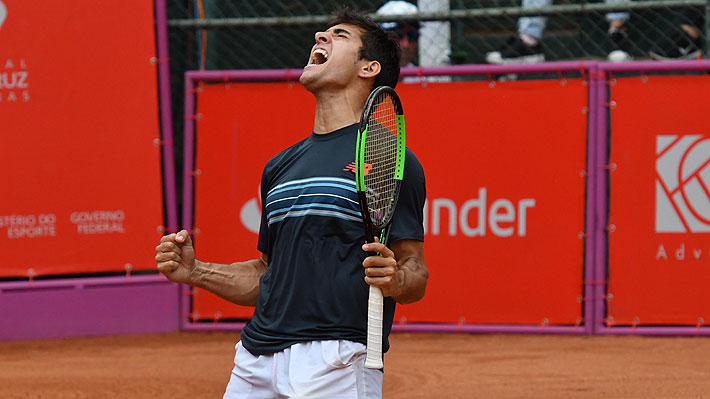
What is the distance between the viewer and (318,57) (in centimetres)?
330

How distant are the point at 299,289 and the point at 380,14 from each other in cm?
457

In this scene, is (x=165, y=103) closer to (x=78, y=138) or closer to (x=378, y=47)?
(x=78, y=138)

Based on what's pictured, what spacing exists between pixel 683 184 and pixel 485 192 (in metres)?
1.29

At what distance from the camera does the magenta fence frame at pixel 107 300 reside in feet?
21.5

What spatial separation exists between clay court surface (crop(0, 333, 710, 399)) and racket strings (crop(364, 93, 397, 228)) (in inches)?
89.2

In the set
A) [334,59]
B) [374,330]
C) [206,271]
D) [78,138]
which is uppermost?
[334,59]

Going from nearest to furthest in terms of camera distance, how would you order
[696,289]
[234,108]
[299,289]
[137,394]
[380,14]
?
[299,289] → [137,394] → [696,289] → [234,108] → [380,14]

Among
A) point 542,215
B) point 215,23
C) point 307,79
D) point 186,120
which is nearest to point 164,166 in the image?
point 186,120

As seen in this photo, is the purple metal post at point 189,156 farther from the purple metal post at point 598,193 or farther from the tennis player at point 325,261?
the tennis player at point 325,261

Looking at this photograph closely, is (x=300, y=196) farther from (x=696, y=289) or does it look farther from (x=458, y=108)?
(x=696, y=289)

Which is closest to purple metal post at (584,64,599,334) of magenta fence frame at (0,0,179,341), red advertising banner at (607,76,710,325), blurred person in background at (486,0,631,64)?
red advertising banner at (607,76,710,325)

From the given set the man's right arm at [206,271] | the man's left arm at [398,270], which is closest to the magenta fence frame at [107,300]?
the man's right arm at [206,271]

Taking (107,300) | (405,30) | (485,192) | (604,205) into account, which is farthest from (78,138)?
(604,205)

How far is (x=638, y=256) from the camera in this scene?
21.0 feet
